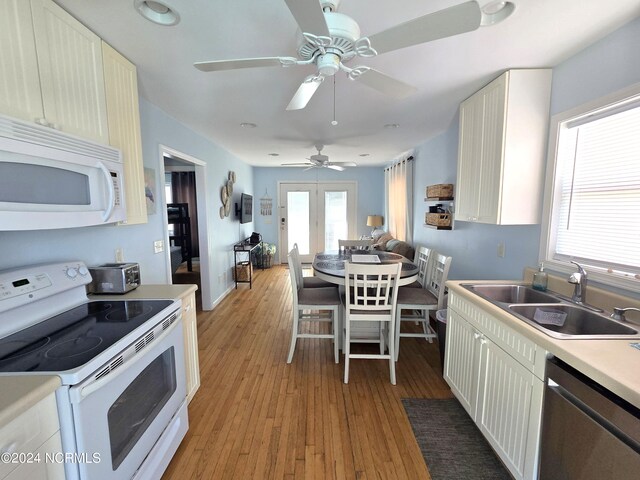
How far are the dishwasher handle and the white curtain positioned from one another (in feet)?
12.1

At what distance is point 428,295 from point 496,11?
7.12 feet

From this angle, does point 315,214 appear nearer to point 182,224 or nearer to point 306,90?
point 182,224

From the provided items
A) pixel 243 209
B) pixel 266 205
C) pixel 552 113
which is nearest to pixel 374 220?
pixel 266 205

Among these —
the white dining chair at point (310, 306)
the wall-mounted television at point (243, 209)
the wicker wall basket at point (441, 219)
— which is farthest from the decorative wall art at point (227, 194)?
the wicker wall basket at point (441, 219)

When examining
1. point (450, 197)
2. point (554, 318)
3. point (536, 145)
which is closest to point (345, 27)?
point (536, 145)

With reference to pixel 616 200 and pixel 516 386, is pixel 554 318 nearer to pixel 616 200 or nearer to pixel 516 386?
pixel 516 386

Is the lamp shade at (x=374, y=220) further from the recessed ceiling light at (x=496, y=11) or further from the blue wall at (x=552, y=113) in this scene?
the recessed ceiling light at (x=496, y=11)

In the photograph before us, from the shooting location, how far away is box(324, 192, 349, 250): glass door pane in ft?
22.2

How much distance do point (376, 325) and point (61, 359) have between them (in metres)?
2.43

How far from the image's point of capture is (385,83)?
151cm

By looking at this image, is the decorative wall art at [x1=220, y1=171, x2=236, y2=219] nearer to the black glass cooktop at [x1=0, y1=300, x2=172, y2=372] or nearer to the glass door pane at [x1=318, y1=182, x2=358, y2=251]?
the glass door pane at [x1=318, y1=182, x2=358, y2=251]

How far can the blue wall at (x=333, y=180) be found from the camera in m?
6.64

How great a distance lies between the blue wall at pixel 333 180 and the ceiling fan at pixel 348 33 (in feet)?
17.2

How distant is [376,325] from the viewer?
2850 millimetres
